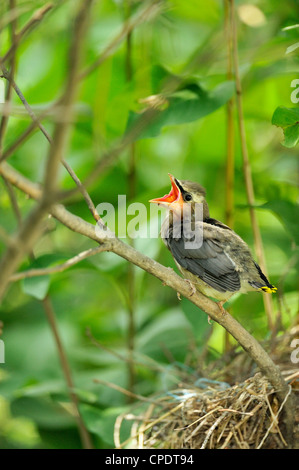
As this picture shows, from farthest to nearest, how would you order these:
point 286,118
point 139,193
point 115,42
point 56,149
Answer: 1. point 139,193
2. point 286,118
3. point 115,42
4. point 56,149

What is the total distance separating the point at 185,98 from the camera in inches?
68.6

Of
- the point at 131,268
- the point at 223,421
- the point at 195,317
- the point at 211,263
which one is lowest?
the point at 223,421

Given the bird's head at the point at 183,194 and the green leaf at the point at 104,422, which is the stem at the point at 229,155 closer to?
the bird's head at the point at 183,194

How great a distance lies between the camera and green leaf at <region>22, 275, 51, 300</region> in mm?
1551

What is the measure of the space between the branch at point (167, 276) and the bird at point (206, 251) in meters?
0.13

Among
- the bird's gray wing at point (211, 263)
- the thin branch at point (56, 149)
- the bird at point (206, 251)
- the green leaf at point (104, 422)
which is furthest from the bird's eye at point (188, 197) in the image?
the thin branch at point (56, 149)

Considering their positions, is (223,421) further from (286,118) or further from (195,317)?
(286,118)

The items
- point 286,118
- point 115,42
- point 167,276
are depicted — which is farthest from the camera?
point 286,118

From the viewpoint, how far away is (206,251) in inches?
60.9

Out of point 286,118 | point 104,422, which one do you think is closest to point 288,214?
point 286,118

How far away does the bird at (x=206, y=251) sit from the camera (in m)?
1.50

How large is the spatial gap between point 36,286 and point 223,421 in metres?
0.62
